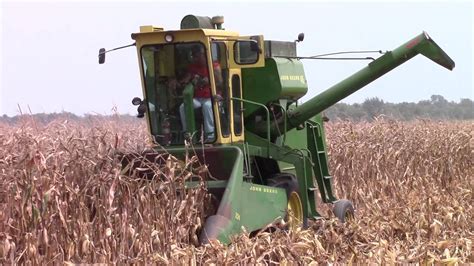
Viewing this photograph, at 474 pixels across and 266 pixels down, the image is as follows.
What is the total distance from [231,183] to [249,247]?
55.3 inches

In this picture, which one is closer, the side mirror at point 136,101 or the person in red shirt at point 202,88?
the person in red shirt at point 202,88

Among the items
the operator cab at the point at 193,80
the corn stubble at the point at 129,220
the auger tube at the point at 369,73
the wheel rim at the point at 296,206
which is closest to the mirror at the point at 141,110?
the operator cab at the point at 193,80

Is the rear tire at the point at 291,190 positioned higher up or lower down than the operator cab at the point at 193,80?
lower down

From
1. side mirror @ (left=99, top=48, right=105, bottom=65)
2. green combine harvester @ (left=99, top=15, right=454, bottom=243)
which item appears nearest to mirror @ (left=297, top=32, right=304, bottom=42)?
green combine harvester @ (left=99, top=15, right=454, bottom=243)

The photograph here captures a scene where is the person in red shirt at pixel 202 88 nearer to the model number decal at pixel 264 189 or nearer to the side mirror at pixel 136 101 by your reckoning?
the side mirror at pixel 136 101

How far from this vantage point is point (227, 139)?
25.0 ft

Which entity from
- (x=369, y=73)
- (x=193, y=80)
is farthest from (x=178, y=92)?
(x=369, y=73)

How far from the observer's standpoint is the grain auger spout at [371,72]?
8.27 meters

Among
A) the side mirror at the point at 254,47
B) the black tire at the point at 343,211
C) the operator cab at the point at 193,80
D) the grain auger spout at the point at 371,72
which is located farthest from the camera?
the black tire at the point at 343,211

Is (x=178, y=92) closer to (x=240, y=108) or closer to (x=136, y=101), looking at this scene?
(x=136, y=101)

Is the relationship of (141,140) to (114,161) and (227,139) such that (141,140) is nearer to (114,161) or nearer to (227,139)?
(227,139)

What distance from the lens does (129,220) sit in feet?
19.6

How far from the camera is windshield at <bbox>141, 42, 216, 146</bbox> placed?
752 cm

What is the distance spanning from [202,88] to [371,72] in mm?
1841
